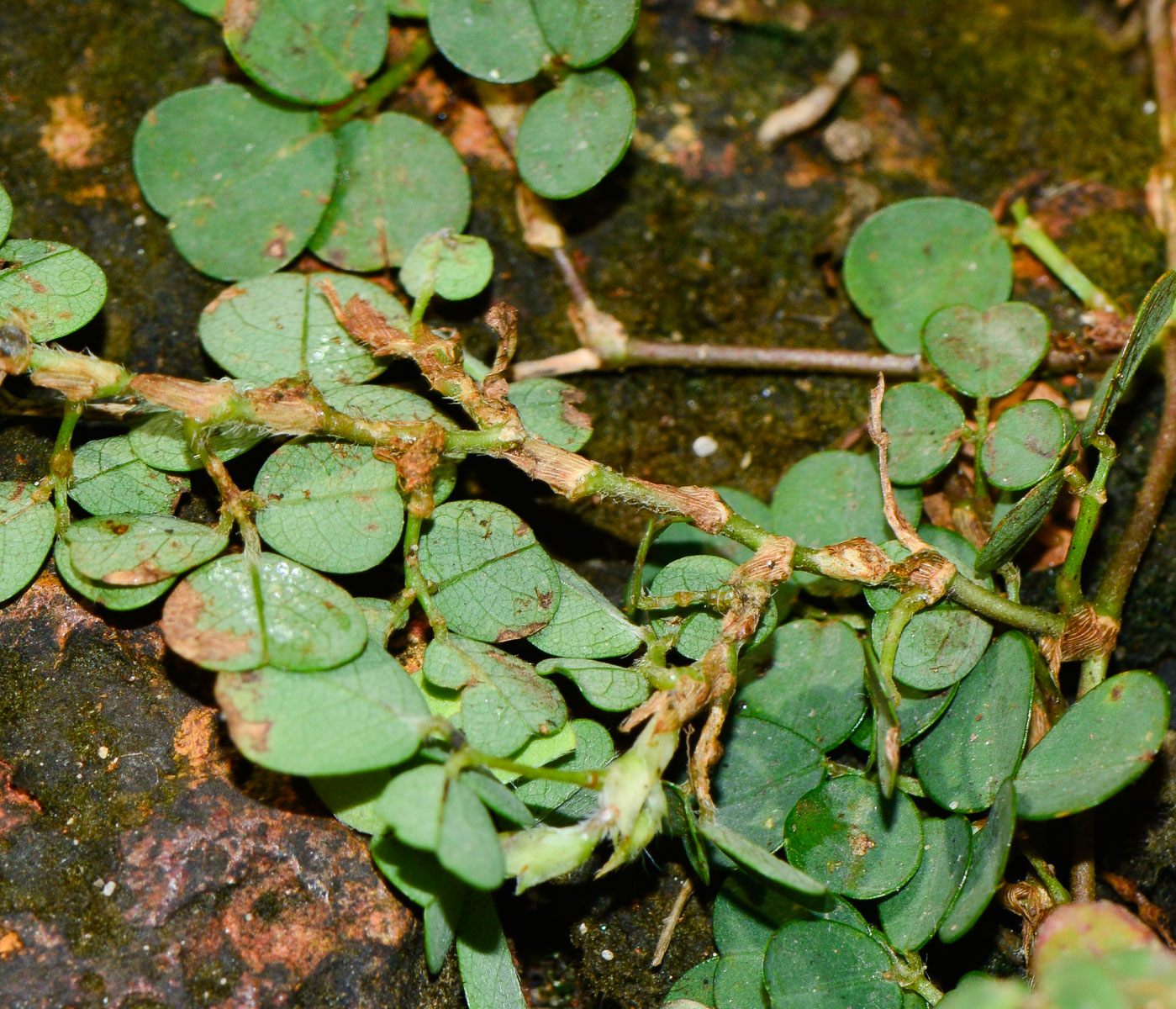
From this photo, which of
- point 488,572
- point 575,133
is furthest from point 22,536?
point 575,133

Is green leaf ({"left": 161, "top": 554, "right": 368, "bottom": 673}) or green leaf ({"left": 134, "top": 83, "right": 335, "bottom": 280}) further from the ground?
green leaf ({"left": 134, "top": 83, "right": 335, "bottom": 280})

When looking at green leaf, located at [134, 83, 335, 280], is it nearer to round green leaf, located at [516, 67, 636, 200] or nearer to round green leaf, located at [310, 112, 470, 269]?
round green leaf, located at [310, 112, 470, 269]


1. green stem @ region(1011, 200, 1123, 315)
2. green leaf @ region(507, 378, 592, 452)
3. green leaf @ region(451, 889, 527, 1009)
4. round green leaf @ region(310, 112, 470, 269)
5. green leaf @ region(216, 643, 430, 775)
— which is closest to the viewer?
green leaf @ region(216, 643, 430, 775)

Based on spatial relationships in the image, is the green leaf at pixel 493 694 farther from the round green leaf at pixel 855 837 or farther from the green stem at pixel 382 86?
the green stem at pixel 382 86

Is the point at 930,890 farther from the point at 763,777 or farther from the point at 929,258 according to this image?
the point at 929,258

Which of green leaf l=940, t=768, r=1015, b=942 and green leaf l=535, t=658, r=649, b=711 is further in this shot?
green leaf l=535, t=658, r=649, b=711

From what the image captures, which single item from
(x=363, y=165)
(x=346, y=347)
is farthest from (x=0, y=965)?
(x=363, y=165)

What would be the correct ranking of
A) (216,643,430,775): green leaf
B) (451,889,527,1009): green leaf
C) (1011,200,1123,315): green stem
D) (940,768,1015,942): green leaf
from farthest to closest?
(1011,200,1123,315): green stem → (451,889,527,1009): green leaf → (940,768,1015,942): green leaf → (216,643,430,775): green leaf

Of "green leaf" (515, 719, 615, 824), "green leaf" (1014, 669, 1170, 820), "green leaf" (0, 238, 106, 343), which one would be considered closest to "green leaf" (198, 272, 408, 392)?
"green leaf" (0, 238, 106, 343)
